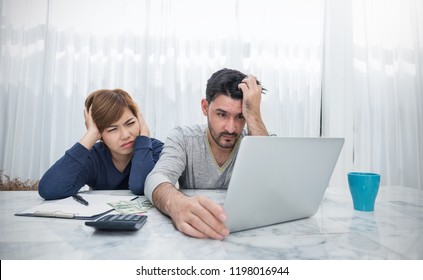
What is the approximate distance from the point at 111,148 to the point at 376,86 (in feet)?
7.97

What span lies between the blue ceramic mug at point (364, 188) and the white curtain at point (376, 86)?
1936 millimetres

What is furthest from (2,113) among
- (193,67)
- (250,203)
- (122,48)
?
(250,203)

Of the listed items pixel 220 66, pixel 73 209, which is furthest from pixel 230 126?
pixel 220 66

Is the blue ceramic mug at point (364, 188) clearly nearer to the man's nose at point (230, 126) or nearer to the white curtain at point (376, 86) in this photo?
the man's nose at point (230, 126)

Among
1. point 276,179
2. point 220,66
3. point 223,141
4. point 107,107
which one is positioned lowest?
point 276,179

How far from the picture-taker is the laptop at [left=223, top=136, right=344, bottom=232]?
544 millimetres

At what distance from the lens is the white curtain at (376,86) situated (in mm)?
2623

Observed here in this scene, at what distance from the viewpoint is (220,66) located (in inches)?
97.5

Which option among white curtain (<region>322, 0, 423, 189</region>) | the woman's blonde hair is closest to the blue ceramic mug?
the woman's blonde hair

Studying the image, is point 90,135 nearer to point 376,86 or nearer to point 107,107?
point 107,107

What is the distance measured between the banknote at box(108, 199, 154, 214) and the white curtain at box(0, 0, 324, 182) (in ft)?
5.23

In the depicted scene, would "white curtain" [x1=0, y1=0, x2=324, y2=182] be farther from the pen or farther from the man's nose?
the pen

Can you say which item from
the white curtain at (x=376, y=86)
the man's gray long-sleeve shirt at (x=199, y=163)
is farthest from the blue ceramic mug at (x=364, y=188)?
the white curtain at (x=376, y=86)

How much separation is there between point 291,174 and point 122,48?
215 centimetres
